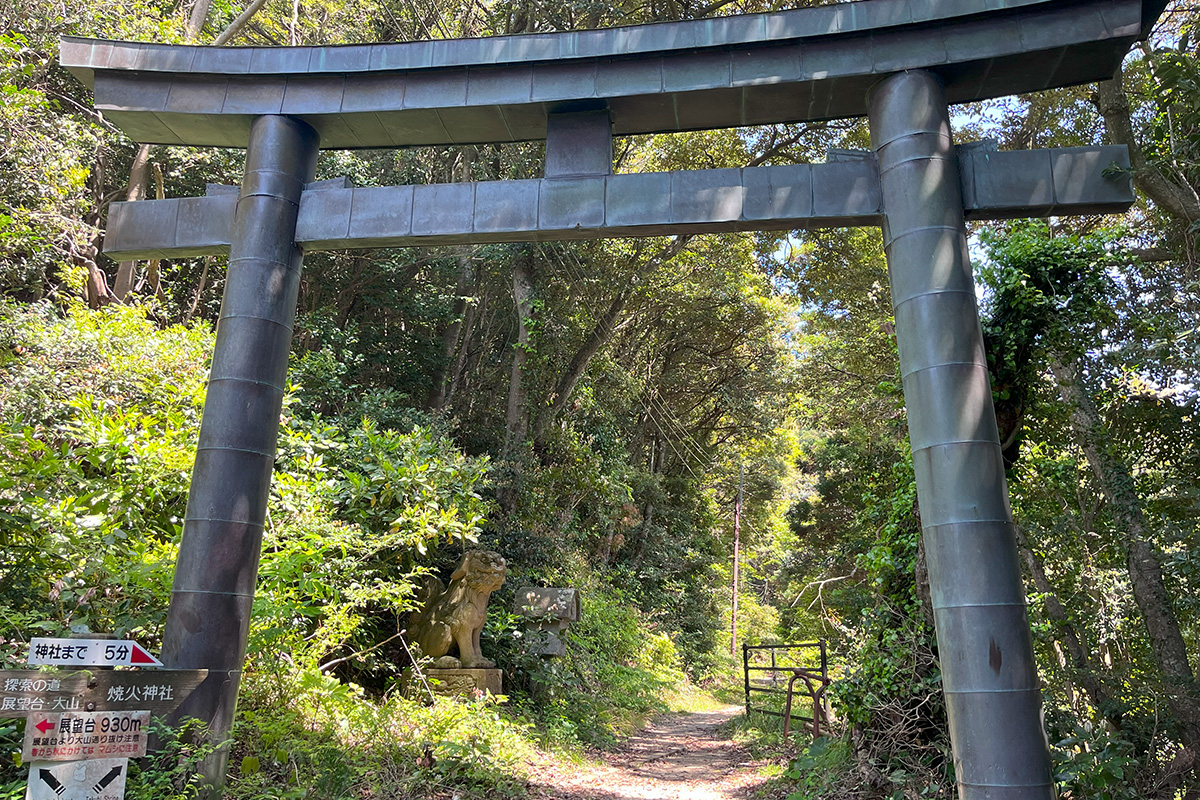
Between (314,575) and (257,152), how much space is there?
12.1ft

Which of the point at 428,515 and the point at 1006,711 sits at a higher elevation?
the point at 428,515

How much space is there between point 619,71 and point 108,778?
5443mm

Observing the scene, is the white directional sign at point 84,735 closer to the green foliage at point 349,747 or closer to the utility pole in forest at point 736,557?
the green foliage at point 349,747

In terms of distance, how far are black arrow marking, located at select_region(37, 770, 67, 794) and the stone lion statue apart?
16.8 feet

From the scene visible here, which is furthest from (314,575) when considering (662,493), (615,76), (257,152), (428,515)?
(662,493)

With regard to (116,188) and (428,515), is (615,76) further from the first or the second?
(116,188)

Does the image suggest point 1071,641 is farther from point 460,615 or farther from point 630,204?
point 630,204

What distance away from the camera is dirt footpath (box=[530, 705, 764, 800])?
762cm

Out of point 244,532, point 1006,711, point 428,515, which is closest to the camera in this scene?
point 1006,711

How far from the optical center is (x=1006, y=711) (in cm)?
448

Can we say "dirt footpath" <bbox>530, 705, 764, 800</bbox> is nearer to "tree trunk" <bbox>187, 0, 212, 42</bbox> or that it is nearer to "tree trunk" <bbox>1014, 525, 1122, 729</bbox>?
"tree trunk" <bbox>1014, 525, 1122, 729</bbox>

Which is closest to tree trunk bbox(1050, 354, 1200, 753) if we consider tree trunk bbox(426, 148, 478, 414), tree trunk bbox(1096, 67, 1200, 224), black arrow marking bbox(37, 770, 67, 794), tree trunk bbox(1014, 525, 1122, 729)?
tree trunk bbox(1014, 525, 1122, 729)

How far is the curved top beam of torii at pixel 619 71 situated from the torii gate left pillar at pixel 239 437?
451 mm

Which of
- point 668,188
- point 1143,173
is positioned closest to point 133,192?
point 668,188
